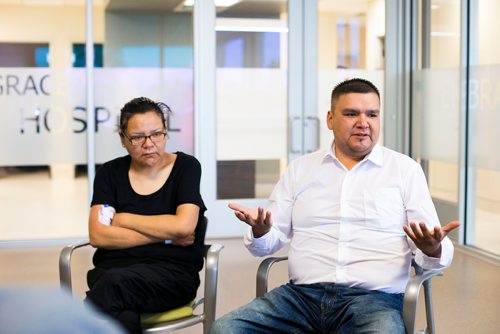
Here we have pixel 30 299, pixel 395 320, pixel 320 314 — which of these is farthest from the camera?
pixel 320 314

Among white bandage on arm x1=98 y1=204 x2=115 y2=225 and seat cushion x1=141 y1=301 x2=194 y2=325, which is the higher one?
white bandage on arm x1=98 y1=204 x2=115 y2=225

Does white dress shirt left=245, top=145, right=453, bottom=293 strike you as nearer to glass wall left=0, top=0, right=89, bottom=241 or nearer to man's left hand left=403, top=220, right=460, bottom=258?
man's left hand left=403, top=220, right=460, bottom=258

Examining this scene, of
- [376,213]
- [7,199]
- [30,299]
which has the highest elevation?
[30,299]

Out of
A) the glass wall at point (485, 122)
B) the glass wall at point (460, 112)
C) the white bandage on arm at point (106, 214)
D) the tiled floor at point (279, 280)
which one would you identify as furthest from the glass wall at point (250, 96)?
the white bandage on arm at point (106, 214)

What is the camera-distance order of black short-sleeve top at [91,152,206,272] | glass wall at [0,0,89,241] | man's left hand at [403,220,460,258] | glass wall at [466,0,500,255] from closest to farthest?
man's left hand at [403,220,460,258] < black short-sleeve top at [91,152,206,272] < glass wall at [466,0,500,255] < glass wall at [0,0,89,241]

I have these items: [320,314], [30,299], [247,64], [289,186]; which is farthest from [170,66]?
[30,299]

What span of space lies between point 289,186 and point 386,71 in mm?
4554

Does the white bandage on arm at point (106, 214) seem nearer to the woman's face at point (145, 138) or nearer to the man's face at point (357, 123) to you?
the woman's face at point (145, 138)

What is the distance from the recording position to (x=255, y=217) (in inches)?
98.7

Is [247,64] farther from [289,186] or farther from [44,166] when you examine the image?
[289,186]

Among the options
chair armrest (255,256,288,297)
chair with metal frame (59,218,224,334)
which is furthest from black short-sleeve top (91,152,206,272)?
chair armrest (255,256,288,297)

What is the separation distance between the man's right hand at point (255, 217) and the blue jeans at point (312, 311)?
226 millimetres

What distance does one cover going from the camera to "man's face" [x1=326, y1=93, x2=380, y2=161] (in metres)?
2.69

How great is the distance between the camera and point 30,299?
0.68m
